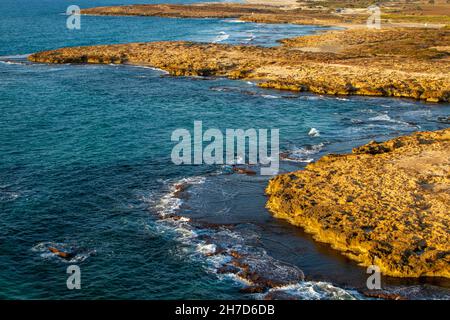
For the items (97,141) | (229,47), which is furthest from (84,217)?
(229,47)

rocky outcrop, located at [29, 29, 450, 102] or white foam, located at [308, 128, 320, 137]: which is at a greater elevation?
rocky outcrop, located at [29, 29, 450, 102]

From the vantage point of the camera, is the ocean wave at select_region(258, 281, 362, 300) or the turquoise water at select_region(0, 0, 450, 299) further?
the turquoise water at select_region(0, 0, 450, 299)

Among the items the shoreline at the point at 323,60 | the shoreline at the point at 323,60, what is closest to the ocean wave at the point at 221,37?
the shoreline at the point at 323,60

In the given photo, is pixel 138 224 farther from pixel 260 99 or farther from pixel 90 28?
pixel 90 28

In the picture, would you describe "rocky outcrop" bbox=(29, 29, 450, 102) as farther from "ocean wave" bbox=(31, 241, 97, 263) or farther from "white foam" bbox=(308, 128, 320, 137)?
"ocean wave" bbox=(31, 241, 97, 263)

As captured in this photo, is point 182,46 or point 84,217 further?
point 182,46

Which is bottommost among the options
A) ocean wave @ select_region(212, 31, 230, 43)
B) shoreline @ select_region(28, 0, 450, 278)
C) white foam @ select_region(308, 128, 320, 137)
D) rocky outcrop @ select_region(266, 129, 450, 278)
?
rocky outcrop @ select_region(266, 129, 450, 278)

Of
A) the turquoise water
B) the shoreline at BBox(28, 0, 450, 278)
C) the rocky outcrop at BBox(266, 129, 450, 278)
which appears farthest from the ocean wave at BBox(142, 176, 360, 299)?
the shoreline at BBox(28, 0, 450, 278)

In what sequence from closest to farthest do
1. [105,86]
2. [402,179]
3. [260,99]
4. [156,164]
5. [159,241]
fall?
1. [159,241]
2. [402,179]
3. [156,164]
4. [260,99]
5. [105,86]
